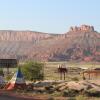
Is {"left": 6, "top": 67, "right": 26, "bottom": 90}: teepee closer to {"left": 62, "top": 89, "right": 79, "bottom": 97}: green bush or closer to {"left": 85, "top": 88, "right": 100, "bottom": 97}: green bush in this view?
Result: {"left": 62, "top": 89, "right": 79, "bottom": 97}: green bush

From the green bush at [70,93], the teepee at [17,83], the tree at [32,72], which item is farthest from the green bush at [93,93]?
the tree at [32,72]

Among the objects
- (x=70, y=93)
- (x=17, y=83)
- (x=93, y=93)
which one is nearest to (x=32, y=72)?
(x=17, y=83)

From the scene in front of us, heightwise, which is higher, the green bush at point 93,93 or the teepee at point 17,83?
the teepee at point 17,83

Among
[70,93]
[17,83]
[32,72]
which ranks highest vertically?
[32,72]

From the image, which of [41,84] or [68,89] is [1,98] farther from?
[41,84]

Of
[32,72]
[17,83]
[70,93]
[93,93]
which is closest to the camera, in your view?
[93,93]

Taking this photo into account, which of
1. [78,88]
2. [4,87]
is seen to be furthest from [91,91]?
[4,87]

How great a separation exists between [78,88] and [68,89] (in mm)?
991

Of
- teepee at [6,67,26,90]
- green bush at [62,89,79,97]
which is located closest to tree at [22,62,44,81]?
teepee at [6,67,26,90]

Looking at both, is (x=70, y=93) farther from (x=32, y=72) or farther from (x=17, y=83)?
(x=32, y=72)

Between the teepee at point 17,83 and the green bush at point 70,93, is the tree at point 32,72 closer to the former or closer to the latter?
the teepee at point 17,83

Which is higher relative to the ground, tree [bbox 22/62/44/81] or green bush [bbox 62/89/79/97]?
tree [bbox 22/62/44/81]

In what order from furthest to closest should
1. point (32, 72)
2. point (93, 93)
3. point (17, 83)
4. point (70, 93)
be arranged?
1. point (32, 72)
2. point (17, 83)
3. point (70, 93)
4. point (93, 93)

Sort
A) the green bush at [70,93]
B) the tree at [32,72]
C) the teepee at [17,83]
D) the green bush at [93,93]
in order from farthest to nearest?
the tree at [32,72], the teepee at [17,83], the green bush at [93,93], the green bush at [70,93]
